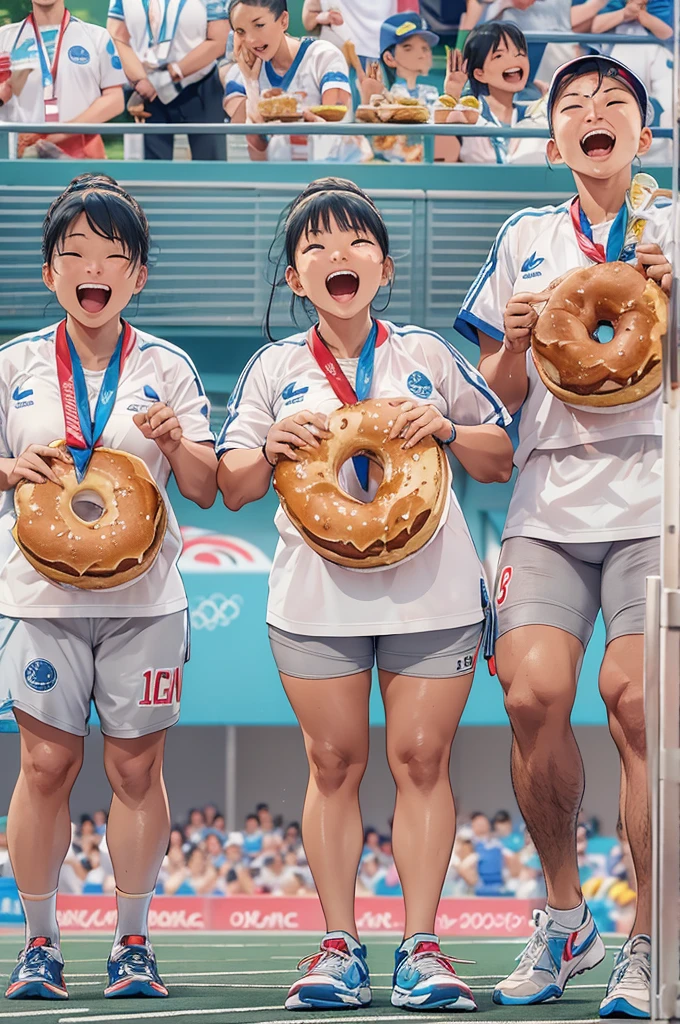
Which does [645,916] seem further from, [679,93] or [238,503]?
[679,93]

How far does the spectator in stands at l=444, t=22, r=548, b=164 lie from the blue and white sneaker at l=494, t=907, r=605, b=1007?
3410 mm

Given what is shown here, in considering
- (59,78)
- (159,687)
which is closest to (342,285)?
(159,687)

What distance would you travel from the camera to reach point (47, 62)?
17.1 feet

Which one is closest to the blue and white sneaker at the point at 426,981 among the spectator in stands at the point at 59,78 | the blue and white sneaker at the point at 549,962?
the blue and white sneaker at the point at 549,962

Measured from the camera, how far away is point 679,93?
2529 millimetres

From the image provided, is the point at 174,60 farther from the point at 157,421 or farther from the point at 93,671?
the point at 93,671

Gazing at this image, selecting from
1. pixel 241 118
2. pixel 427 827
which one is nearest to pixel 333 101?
pixel 241 118

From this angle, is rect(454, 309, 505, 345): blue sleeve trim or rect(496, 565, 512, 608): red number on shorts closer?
rect(496, 565, 512, 608): red number on shorts

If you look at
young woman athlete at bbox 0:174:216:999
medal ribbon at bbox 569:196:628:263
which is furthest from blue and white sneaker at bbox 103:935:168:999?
medal ribbon at bbox 569:196:628:263

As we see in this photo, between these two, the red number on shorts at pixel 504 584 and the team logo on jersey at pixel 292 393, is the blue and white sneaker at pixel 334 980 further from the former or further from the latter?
the team logo on jersey at pixel 292 393

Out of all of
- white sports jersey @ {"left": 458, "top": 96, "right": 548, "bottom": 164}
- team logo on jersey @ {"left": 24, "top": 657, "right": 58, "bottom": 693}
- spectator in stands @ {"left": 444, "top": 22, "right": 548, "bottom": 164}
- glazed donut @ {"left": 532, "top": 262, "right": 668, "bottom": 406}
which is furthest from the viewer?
spectator in stands @ {"left": 444, "top": 22, "right": 548, "bottom": 164}

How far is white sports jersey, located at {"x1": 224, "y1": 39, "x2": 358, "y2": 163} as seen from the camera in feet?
17.7

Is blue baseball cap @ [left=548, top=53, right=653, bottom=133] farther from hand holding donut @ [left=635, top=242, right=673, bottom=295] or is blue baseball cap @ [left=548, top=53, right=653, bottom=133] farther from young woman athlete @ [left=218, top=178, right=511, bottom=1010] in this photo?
young woman athlete @ [left=218, top=178, right=511, bottom=1010]

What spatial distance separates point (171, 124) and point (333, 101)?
0.68 meters
